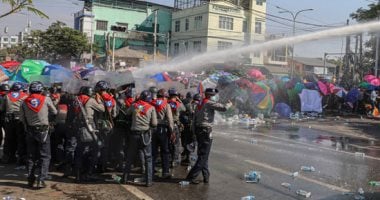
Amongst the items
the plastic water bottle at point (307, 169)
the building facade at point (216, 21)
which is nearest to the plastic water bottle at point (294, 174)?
the plastic water bottle at point (307, 169)

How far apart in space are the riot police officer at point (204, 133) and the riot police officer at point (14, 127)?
3.81 metres

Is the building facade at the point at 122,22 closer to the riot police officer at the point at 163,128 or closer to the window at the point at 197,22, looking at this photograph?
the window at the point at 197,22

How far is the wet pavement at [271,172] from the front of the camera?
24.9ft

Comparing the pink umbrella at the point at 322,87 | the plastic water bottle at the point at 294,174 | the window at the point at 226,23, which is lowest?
the plastic water bottle at the point at 294,174

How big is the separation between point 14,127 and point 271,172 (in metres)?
5.67

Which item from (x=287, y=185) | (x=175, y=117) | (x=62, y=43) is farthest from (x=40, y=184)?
(x=62, y=43)

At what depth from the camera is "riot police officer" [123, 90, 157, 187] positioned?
800 cm

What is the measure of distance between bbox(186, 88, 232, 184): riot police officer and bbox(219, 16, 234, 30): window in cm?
5414

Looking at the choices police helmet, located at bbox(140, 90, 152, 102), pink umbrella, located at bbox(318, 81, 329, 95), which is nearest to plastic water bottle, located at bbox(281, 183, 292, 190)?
police helmet, located at bbox(140, 90, 152, 102)

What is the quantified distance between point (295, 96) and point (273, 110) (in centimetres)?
185

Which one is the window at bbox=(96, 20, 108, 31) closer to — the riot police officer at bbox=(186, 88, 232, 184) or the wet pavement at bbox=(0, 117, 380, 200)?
→ the wet pavement at bbox=(0, 117, 380, 200)

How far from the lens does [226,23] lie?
62.0 m

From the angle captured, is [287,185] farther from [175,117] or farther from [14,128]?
[14,128]

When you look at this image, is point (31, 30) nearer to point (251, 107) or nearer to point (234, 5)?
point (234, 5)
